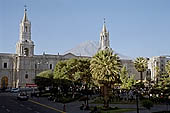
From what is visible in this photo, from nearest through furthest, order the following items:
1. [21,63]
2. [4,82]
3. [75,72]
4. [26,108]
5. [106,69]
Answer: [106,69]
[26,108]
[75,72]
[21,63]
[4,82]

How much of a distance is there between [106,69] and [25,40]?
209 ft

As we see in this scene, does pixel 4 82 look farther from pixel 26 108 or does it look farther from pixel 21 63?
pixel 26 108

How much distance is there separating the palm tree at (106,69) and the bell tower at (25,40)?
202 feet

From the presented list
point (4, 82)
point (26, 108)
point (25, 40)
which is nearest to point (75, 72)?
point (26, 108)

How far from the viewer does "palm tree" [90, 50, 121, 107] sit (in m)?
37.3

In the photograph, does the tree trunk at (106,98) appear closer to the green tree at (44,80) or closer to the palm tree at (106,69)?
the palm tree at (106,69)

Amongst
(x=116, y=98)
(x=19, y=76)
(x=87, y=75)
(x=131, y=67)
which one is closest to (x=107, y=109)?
(x=116, y=98)

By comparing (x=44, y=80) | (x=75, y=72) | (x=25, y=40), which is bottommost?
(x=44, y=80)

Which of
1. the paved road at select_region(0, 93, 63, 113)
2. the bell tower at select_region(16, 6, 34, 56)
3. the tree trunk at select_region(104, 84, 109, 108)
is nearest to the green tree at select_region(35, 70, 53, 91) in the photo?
the paved road at select_region(0, 93, 63, 113)

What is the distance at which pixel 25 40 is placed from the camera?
9619cm

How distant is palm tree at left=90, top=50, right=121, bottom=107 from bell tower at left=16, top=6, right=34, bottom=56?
202 ft

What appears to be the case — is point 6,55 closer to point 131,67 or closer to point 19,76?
point 19,76

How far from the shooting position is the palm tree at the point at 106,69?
37281 millimetres

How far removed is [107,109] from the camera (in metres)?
37.2
